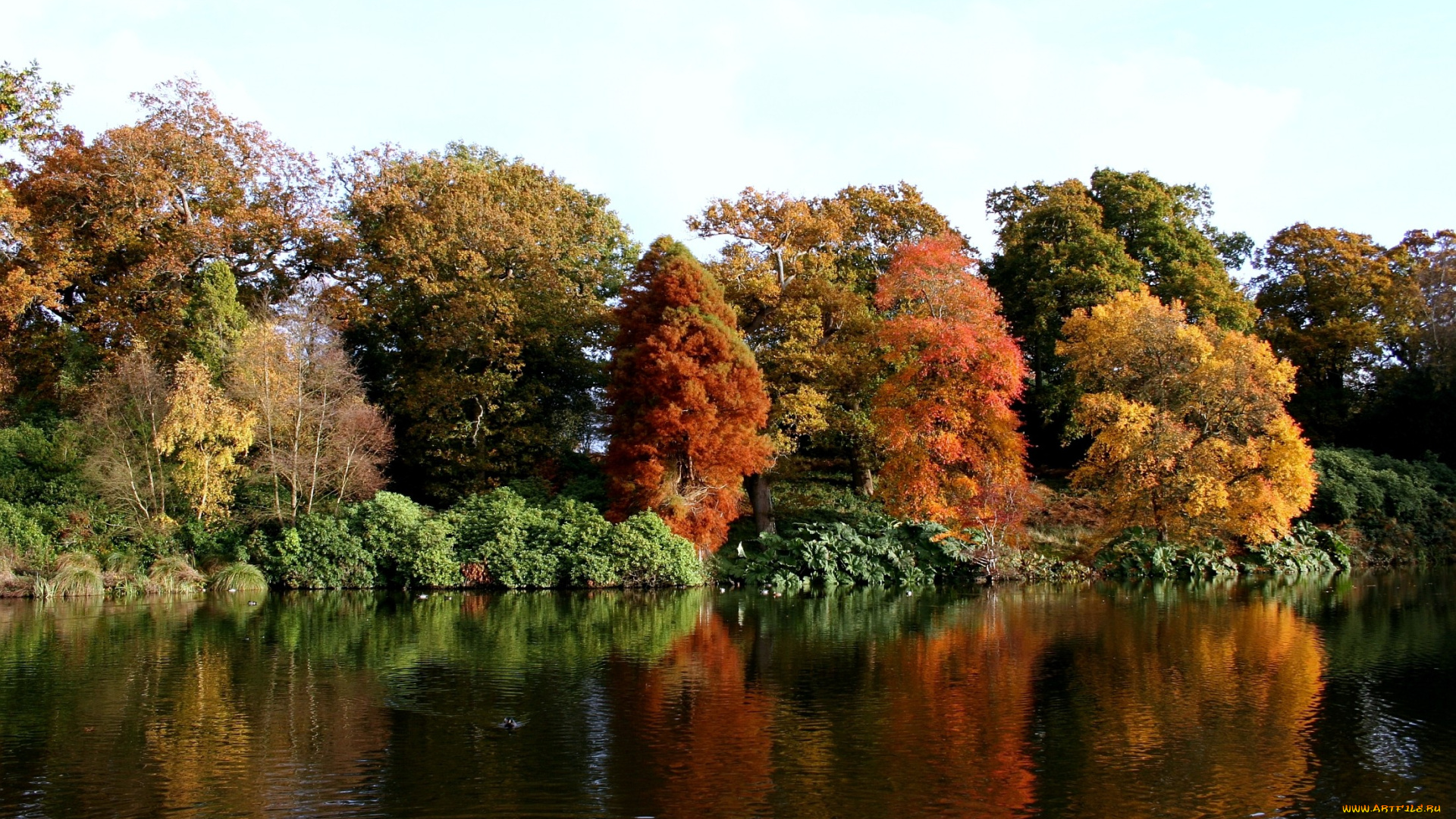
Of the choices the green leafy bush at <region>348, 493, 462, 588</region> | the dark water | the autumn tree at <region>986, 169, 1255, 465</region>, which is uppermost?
the autumn tree at <region>986, 169, 1255, 465</region>

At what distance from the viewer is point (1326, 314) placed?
44.7 m

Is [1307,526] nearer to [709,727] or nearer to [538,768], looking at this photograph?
[709,727]

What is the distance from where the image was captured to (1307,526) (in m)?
34.6

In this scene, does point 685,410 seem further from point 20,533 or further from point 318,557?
point 20,533

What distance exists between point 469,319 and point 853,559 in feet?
45.4

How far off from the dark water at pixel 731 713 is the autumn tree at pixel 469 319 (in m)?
11.6

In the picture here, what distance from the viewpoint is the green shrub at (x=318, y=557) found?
97.5ft

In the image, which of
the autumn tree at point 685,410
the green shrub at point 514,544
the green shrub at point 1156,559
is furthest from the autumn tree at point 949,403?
the green shrub at point 514,544

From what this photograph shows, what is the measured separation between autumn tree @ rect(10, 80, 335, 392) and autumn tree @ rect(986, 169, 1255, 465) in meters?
25.4

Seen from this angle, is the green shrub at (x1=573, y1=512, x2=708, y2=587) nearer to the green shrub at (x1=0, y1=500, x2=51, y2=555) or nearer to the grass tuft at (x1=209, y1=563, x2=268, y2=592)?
the grass tuft at (x1=209, y1=563, x2=268, y2=592)

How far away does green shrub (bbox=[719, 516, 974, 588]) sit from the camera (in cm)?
3152

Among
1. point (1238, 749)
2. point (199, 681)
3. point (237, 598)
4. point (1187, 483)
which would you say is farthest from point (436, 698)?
point (1187, 483)

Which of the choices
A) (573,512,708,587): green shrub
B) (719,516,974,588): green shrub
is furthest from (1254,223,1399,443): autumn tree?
(573,512,708,587): green shrub

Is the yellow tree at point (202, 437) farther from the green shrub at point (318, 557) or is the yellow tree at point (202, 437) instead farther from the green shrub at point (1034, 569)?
the green shrub at point (1034, 569)
